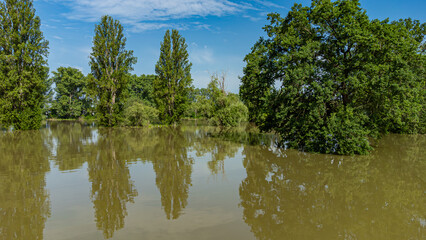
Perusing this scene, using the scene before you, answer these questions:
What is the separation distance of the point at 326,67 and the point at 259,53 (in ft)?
16.8

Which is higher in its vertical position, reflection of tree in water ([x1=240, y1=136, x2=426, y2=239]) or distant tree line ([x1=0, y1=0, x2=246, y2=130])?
distant tree line ([x1=0, y1=0, x2=246, y2=130])

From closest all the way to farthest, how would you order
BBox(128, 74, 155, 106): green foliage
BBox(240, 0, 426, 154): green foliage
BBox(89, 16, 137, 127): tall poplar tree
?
BBox(240, 0, 426, 154): green foliage, BBox(89, 16, 137, 127): tall poplar tree, BBox(128, 74, 155, 106): green foliage

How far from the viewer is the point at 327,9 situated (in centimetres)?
1512

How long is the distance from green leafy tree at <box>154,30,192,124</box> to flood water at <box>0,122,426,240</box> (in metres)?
30.2

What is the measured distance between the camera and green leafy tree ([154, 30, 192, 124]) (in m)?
42.1

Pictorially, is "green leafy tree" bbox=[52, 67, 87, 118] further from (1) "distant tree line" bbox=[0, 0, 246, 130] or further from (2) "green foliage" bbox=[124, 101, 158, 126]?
(2) "green foliage" bbox=[124, 101, 158, 126]

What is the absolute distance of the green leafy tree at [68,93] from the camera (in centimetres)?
6869

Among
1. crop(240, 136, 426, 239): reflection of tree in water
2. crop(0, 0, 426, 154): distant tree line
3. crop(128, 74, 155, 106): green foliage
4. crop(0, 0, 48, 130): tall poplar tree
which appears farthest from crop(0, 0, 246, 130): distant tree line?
crop(128, 74, 155, 106): green foliage

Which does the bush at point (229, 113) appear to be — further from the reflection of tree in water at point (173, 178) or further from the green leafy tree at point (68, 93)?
the green leafy tree at point (68, 93)

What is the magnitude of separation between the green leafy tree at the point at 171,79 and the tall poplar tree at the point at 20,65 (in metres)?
16.8

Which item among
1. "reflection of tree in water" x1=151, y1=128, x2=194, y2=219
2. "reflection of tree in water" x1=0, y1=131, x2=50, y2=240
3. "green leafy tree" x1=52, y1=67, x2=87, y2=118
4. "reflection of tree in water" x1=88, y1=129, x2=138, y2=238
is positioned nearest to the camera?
"reflection of tree in water" x1=0, y1=131, x2=50, y2=240

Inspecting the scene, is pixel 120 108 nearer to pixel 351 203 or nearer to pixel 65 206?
pixel 65 206

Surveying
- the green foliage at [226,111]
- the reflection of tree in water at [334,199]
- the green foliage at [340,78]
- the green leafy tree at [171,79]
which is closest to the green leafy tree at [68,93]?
the green leafy tree at [171,79]

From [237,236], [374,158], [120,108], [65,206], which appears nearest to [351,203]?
[237,236]
